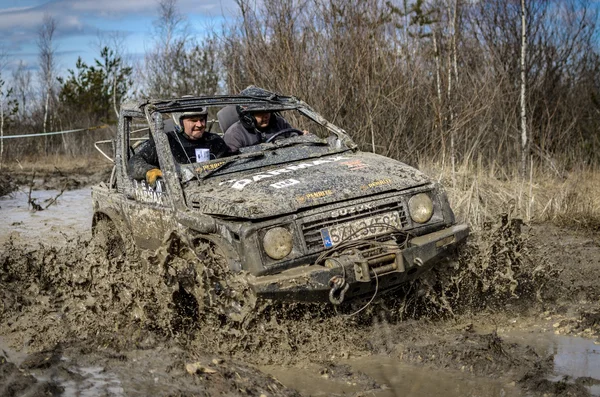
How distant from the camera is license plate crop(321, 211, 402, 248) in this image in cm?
470

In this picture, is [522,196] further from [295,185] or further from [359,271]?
[359,271]

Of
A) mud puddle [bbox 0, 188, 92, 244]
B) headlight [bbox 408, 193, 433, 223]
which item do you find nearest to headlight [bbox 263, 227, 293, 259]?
headlight [bbox 408, 193, 433, 223]

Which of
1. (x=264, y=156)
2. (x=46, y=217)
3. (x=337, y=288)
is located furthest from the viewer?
(x=46, y=217)

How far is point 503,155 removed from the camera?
12773 mm

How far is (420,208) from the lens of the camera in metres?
5.05

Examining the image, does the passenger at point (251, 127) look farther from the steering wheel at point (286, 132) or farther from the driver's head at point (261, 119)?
the steering wheel at point (286, 132)

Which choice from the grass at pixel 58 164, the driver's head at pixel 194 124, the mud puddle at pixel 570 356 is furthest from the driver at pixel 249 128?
the grass at pixel 58 164

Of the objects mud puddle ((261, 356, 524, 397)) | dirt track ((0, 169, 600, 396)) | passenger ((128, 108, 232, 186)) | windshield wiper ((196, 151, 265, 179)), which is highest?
passenger ((128, 108, 232, 186))

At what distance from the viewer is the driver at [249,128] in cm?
630

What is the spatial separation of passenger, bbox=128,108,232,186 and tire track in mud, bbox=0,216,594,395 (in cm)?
79

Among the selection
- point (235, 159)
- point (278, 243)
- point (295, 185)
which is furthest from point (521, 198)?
point (278, 243)

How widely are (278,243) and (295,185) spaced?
52 centimetres

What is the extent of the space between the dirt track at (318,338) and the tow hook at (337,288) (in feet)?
1.30

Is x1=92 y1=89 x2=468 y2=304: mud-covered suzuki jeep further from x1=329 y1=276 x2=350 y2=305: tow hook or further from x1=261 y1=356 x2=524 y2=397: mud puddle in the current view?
x1=261 y1=356 x2=524 y2=397: mud puddle
